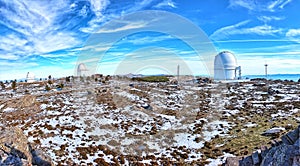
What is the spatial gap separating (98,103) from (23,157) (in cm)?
1859

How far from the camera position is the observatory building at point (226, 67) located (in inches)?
2453

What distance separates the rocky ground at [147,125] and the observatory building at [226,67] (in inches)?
970

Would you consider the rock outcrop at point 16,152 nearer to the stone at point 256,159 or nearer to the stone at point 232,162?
the stone at point 232,162

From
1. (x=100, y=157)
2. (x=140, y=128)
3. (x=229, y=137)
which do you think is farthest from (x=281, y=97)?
(x=100, y=157)

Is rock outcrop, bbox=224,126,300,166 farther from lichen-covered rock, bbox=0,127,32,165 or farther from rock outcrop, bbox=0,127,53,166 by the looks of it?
lichen-covered rock, bbox=0,127,32,165

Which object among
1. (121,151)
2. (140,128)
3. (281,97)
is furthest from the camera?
(281,97)

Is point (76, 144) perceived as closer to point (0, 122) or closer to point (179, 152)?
point (179, 152)

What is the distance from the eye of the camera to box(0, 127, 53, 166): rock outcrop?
12555mm

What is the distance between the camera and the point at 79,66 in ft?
238

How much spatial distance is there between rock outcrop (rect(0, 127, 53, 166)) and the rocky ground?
180cm

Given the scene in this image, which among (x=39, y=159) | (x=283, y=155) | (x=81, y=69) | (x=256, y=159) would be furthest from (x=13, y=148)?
(x=81, y=69)

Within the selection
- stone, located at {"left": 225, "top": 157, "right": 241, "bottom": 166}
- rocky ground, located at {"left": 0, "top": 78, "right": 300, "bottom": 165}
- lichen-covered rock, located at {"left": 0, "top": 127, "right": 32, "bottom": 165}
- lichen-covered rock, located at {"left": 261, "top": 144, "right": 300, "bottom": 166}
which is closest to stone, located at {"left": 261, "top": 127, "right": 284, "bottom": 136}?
rocky ground, located at {"left": 0, "top": 78, "right": 300, "bottom": 165}

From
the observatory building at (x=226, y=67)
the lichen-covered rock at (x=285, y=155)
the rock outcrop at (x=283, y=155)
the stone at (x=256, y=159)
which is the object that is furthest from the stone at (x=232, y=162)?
the observatory building at (x=226, y=67)

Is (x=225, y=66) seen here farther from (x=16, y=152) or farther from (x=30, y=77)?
(x=30, y=77)
